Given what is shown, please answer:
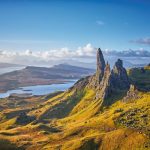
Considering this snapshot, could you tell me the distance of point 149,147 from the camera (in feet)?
647
